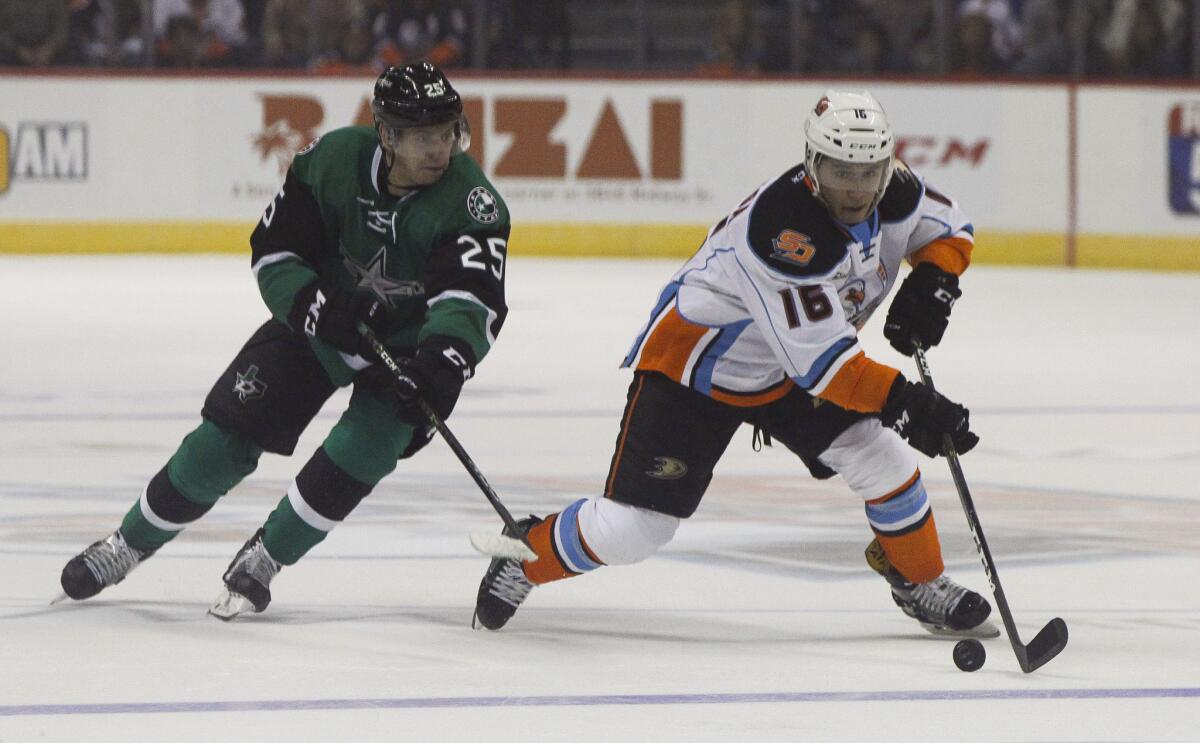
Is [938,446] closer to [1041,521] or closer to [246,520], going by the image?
[1041,521]

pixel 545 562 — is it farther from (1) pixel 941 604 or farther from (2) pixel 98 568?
(2) pixel 98 568

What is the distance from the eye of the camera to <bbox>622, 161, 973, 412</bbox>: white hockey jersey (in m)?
3.88

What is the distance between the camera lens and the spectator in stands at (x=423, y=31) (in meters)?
12.9

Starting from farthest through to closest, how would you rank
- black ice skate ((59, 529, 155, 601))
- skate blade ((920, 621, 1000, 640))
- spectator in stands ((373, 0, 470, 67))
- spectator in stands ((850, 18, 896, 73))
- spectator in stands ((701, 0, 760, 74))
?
1. spectator in stands ((373, 0, 470, 67))
2. spectator in stands ((701, 0, 760, 74))
3. spectator in stands ((850, 18, 896, 73))
4. black ice skate ((59, 529, 155, 601))
5. skate blade ((920, 621, 1000, 640))

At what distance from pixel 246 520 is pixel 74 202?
7615 mm

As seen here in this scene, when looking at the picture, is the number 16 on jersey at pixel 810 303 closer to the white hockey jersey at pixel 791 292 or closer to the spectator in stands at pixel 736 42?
the white hockey jersey at pixel 791 292

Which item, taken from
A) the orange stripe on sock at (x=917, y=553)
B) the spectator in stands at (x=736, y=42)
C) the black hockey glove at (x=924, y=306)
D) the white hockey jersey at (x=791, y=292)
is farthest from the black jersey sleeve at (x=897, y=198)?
the spectator in stands at (x=736, y=42)

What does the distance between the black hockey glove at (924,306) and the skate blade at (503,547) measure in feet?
2.58

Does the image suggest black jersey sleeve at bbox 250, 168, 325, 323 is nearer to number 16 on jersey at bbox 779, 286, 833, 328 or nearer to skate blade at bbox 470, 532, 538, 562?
skate blade at bbox 470, 532, 538, 562

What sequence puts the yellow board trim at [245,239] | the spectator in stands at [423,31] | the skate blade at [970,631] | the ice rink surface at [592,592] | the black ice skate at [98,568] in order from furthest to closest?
1. the spectator in stands at [423,31]
2. the yellow board trim at [245,239]
3. the black ice skate at [98,568]
4. the skate blade at [970,631]
5. the ice rink surface at [592,592]

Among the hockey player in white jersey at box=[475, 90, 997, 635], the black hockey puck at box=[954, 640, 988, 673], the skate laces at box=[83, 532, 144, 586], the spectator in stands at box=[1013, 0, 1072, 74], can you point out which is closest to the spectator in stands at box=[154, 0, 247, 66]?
the spectator in stands at box=[1013, 0, 1072, 74]

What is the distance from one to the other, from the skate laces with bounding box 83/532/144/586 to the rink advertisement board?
8.13m

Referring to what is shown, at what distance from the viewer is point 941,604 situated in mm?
4184

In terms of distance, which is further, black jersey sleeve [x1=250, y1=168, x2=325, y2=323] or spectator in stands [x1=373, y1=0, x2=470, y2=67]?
spectator in stands [x1=373, y1=0, x2=470, y2=67]
